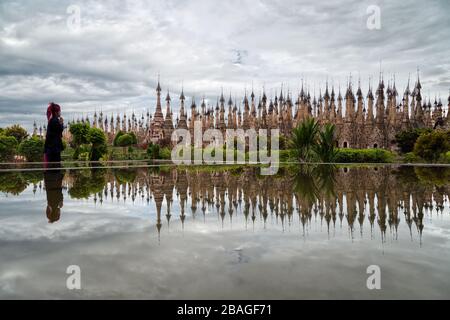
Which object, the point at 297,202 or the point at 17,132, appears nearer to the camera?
the point at 297,202

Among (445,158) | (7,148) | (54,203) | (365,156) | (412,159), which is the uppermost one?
(7,148)

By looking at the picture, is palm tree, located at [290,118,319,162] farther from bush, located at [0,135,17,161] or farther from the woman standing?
bush, located at [0,135,17,161]

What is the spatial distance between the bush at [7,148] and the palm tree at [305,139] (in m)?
29.1

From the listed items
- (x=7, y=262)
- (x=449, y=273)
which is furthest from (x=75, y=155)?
(x=449, y=273)

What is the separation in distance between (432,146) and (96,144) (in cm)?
2863

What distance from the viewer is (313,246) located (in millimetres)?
4297

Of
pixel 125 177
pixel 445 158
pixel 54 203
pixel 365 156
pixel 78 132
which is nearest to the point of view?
pixel 54 203

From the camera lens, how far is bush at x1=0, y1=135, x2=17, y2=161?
108 ft

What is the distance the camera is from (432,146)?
25.8m

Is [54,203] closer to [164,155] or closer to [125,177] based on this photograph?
[125,177]

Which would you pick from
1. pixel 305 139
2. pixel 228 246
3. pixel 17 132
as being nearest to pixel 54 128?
pixel 228 246

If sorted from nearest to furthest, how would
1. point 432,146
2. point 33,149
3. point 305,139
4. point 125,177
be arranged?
1. point 125,177
2. point 305,139
3. point 432,146
4. point 33,149

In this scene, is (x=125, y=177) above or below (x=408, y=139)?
below
